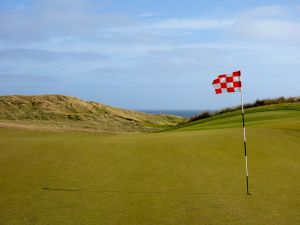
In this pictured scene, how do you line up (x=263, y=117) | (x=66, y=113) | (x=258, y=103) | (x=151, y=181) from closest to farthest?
(x=151, y=181), (x=263, y=117), (x=258, y=103), (x=66, y=113)

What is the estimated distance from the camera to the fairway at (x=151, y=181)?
7.80 metres

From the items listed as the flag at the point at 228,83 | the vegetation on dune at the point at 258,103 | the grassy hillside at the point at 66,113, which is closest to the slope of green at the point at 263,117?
the vegetation on dune at the point at 258,103

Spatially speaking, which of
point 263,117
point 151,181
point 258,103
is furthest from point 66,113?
point 151,181

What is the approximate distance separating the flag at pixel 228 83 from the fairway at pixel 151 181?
7.47 feet

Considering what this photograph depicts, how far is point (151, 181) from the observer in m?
10.4

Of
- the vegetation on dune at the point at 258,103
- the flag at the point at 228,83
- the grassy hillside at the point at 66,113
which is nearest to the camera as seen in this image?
the flag at the point at 228,83

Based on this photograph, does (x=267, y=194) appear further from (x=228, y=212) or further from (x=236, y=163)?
(x=236, y=163)

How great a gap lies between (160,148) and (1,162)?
517 centimetres

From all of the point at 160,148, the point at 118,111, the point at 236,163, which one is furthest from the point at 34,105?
the point at 236,163

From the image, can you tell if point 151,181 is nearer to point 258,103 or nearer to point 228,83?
point 228,83

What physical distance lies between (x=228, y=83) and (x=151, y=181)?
3.15m

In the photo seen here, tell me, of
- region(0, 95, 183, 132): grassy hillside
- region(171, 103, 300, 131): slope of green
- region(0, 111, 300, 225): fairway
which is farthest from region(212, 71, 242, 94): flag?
region(0, 95, 183, 132): grassy hillside

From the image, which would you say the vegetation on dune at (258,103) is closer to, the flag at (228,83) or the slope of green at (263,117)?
the slope of green at (263,117)

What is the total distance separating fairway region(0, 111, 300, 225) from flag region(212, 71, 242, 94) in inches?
89.6
